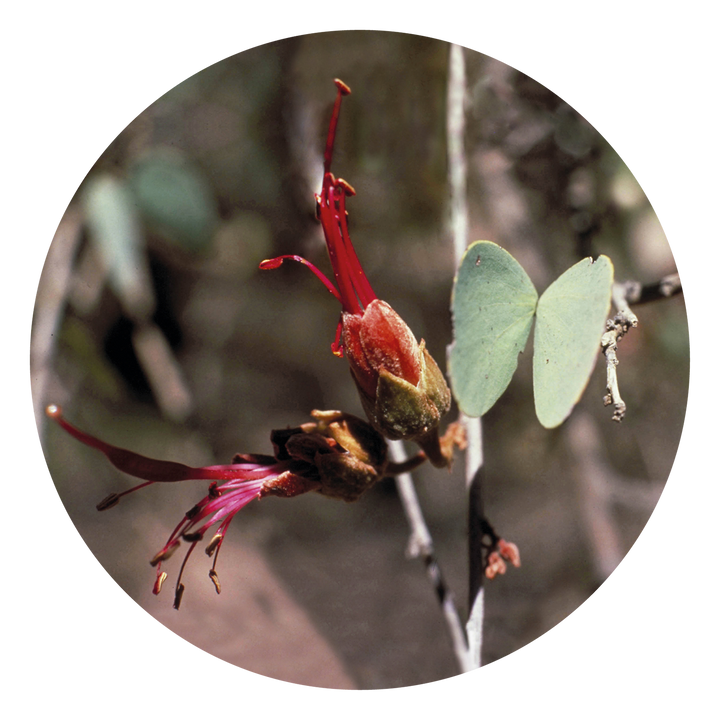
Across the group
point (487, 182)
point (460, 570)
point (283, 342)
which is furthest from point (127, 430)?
point (487, 182)

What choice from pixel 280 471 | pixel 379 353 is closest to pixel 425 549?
pixel 280 471

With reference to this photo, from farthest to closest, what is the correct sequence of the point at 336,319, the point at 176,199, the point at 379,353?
the point at 176,199 → the point at 336,319 → the point at 379,353

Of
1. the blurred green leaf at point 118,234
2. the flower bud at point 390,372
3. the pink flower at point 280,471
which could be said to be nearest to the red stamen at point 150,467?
the pink flower at point 280,471

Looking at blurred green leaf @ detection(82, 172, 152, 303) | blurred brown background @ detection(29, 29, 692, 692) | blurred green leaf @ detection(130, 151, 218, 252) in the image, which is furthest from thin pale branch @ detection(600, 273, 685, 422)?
blurred green leaf @ detection(82, 172, 152, 303)

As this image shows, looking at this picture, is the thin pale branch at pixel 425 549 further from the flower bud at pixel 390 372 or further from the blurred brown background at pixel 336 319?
the flower bud at pixel 390 372

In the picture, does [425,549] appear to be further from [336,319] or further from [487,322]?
[487,322]

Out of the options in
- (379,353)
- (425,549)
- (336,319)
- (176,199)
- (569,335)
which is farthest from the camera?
(176,199)

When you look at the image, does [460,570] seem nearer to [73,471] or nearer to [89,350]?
[73,471]
